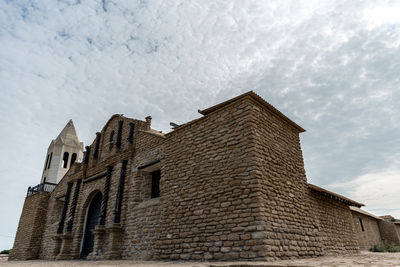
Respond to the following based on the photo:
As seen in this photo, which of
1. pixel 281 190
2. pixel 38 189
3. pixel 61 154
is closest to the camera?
pixel 281 190

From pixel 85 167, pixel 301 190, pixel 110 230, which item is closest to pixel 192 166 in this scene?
pixel 301 190

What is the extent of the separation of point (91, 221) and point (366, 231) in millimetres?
17378

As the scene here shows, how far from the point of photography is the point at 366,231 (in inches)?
682

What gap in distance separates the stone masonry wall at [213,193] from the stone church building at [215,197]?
2 centimetres

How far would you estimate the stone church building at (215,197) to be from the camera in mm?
6027

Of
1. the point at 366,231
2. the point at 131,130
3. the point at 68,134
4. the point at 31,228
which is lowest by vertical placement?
the point at 366,231

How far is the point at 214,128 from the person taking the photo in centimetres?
750

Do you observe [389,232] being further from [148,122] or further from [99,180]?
[99,180]

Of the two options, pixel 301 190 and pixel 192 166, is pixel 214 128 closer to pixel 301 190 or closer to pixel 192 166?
pixel 192 166

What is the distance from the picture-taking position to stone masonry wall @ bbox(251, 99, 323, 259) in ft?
19.4

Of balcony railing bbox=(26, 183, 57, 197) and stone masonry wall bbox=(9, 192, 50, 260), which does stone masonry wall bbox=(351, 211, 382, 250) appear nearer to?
stone masonry wall bbox=(9, 192, 50, 260)

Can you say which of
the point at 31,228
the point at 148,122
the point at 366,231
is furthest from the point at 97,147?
the point at 366,231

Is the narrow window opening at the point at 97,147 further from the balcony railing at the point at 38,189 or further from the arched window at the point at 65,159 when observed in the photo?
the arched window at the point at 65,159

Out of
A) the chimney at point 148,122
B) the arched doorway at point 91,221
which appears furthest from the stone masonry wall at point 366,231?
the arched doorway at point 91,221
